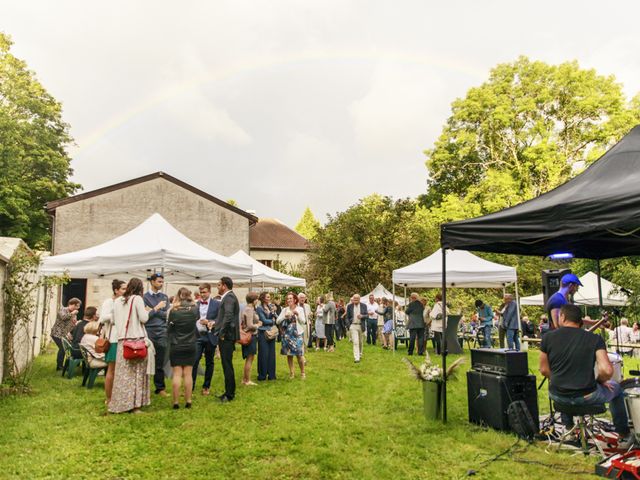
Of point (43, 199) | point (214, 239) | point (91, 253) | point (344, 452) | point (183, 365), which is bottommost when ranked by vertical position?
point (344, 452)

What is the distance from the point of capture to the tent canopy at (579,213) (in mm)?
4844

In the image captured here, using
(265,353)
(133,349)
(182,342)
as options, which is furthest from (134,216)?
(133,349)

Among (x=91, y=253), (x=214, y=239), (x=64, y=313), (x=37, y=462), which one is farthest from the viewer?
(x=214, y=239)

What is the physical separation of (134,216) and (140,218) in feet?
1.00

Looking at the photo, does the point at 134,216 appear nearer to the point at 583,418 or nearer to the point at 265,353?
the point at 265,353

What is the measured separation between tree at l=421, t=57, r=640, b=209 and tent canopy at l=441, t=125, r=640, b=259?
22.2m

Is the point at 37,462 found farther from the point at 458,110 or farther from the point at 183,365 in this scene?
the point at 458,110

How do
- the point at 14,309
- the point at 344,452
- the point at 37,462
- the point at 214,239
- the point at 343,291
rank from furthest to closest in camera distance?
1. the point at 343,291
2. the point at 214,239
3. the point at 14,309
4. the point at 344,452
5. the point at 37,462

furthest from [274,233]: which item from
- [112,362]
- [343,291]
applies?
[112,362]

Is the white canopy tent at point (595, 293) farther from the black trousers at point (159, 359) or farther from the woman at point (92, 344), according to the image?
the woman at point (92, 344)

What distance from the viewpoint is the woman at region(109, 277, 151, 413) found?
6750 millimetres

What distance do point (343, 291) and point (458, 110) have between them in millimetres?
13121

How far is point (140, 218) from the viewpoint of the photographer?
25969 millimetres

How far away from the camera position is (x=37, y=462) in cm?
488
